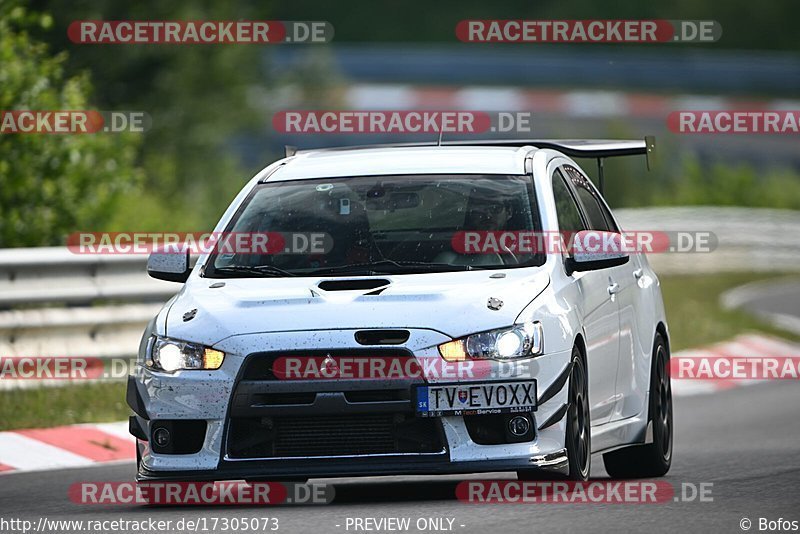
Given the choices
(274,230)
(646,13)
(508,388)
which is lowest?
(508,388)

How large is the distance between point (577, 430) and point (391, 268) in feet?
3.68

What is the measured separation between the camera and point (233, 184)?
1774 inches

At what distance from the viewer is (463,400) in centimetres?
830

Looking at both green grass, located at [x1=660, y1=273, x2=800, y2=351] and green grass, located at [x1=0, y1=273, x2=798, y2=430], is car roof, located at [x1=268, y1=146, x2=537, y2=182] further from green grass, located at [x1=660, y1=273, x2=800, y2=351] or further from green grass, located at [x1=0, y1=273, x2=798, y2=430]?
green grass, located at [x1=660, y1=273, x2=800, y2=351]

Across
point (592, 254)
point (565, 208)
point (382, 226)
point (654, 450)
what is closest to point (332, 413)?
point (382, 226)

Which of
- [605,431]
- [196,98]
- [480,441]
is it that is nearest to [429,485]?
[605,431]

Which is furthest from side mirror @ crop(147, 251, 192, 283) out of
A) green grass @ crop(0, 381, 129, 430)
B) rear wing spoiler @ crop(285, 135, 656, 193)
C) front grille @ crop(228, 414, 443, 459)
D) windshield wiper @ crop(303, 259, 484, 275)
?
green grass @ crop(0, 381, 129, 430)

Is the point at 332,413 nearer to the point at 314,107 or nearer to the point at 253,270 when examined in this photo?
the point at 253,270

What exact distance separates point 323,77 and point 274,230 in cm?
4821

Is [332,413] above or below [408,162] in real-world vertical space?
below

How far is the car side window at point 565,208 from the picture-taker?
31.5 feet

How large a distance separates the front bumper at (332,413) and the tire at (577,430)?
4.5 inches

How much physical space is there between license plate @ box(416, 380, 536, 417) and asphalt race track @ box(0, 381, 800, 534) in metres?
0.42

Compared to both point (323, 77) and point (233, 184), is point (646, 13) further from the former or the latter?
point (233, 184)
